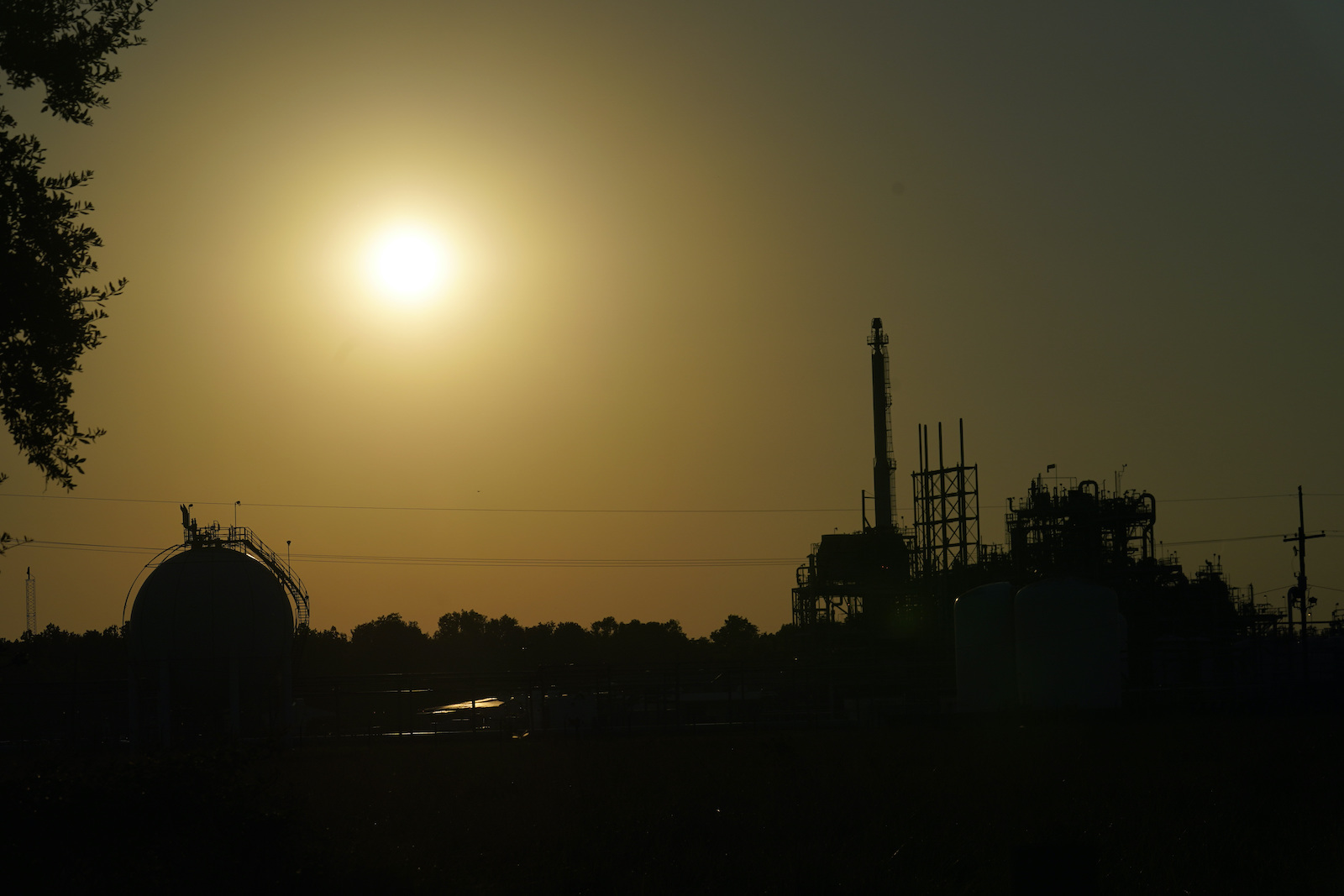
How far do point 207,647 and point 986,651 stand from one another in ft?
91.7

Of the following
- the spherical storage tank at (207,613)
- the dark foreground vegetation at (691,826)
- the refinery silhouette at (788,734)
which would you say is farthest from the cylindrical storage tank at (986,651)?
the spherical storage tank at (207,613)

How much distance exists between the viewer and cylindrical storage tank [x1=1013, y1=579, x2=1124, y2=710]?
38719mm

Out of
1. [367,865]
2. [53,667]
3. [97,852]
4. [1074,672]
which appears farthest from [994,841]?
[53,667]

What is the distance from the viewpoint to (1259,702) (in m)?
40.9

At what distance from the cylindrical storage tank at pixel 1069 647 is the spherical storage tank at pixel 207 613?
26.5 m

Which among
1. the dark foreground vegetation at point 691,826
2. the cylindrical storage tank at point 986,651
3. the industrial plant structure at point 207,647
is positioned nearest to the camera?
the dark foreground vegetation at point 691,826

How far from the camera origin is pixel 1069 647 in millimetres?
38969

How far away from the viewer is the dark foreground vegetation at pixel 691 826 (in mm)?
9492

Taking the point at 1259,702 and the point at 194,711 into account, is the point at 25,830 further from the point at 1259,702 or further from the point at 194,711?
the point at 1259,702

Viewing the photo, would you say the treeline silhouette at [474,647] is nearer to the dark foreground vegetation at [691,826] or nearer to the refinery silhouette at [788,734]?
the refinery silhouette at [788,734]

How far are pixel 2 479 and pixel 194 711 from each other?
29.8 metres

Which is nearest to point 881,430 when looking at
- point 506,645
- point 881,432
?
point 881,432

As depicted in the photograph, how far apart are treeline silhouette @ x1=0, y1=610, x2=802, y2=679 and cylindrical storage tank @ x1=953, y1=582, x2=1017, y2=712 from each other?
1406 centimetres

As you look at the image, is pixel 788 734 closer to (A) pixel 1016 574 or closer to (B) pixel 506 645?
(A) pixel 1016 574
